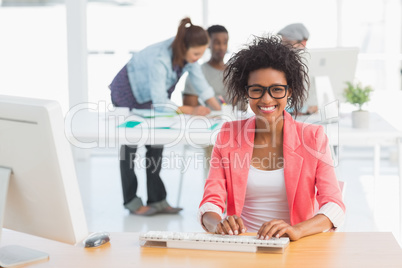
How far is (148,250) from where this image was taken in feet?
5.68

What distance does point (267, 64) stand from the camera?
84.2 inches

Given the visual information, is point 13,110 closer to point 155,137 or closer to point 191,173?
point 155,137

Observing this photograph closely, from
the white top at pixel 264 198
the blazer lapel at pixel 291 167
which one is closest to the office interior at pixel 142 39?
the white top at pixel 264 198

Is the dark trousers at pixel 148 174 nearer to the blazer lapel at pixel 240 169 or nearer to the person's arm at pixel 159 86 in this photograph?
the person's arm at pixel 159 86

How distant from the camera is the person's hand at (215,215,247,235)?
5.94 ft

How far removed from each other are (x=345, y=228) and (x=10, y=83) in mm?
3923

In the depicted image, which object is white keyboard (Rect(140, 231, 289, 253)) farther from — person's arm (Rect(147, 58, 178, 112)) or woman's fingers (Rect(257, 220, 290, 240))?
person's arm (Rect(147, 58, 178, 112))

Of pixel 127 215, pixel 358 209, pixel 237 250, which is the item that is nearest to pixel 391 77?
pixel 358 209

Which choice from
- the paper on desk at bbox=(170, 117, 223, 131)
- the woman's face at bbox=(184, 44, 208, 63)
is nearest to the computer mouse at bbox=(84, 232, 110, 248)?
the paper on desk at bbox=(170, 117, 223, 131)

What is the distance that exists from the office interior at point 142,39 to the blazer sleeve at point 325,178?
11.0 feet

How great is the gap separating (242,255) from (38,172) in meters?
0.60

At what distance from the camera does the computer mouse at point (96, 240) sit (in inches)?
69.2

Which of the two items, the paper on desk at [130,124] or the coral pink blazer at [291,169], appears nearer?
the coral pink blazer at [291,169]

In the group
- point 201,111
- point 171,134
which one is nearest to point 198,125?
point 171,134
